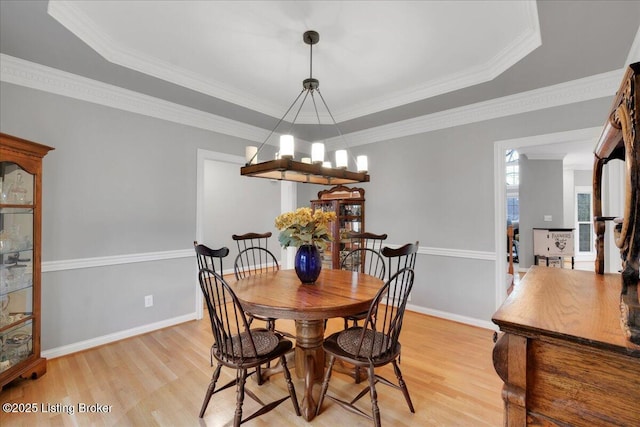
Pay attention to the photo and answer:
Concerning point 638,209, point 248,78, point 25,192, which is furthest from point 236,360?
point 248,78

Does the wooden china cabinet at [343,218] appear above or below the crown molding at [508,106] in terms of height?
below

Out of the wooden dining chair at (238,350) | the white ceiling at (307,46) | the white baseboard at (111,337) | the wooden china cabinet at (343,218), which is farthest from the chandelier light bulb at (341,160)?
the white baseboard at (111,337)

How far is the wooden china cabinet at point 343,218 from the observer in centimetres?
448

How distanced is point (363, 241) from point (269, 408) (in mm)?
2758

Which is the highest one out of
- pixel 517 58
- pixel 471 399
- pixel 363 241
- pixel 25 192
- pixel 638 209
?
pixel 517 58

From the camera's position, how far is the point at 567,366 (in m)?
0.68

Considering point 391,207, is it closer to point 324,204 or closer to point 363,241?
point 363,241

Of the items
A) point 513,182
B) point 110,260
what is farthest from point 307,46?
point 513,182

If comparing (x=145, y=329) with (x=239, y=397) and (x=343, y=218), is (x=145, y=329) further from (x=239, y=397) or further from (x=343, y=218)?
(x=343, y=218)

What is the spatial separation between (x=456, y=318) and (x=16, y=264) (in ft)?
14.1

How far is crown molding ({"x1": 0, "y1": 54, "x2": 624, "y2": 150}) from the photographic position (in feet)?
8.34

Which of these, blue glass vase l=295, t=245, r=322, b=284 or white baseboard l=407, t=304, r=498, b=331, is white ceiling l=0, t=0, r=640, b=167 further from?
white baseboard l=407, t=304, r=498, b=331

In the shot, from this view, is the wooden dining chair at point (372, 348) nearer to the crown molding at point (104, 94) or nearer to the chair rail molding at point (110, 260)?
the chair rail molding at point (110, 260)

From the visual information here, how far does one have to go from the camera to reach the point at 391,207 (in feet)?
13.6
